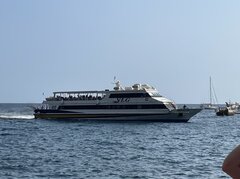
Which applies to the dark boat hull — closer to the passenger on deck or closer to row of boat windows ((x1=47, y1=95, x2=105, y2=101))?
row of boat windows ((x1=47, y1=95, x2=105, y2=101))

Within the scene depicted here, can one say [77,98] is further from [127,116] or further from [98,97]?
[127,116]

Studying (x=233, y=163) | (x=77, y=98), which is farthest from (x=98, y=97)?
(x=233, y=163)

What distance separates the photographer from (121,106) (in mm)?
71625

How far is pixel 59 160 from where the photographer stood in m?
26.8

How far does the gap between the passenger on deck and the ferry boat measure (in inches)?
2704

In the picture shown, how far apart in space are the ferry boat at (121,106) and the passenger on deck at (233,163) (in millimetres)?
68684

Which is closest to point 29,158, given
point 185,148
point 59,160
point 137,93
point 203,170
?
point 59,160

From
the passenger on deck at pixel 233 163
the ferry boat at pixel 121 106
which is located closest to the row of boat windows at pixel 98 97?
the ferry boat at pixel 121 106

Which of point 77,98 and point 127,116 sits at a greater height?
point 77,98

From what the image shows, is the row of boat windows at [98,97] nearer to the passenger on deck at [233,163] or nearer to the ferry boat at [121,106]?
the ferry boat at [121,106]

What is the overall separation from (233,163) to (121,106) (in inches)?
2753

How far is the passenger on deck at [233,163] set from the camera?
5.66 feet

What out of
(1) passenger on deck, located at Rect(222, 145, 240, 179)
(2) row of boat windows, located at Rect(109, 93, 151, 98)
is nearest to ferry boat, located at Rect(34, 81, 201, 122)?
(2) row of boat windows, located at Rect(109, 93, 151, 98)

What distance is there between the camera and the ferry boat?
7081cm
